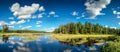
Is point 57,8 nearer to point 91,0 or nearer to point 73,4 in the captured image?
point 73,4

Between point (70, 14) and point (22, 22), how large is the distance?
5.58m

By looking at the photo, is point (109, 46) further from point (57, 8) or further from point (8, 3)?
point (8, 3)

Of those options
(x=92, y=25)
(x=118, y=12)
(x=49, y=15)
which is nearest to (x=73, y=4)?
(x=49, y=15)

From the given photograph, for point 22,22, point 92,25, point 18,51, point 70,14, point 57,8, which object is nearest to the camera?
point 18,51

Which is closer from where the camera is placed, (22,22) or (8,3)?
(8,3)

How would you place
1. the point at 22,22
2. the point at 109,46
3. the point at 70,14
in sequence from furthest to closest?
the point at 22,22
the point at 70,14
the point at 109,46

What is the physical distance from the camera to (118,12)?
2145 centimetres

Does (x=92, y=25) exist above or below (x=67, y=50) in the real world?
above

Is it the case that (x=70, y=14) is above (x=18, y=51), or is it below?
above

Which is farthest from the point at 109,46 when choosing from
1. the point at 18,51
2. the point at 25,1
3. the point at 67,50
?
the point at 25,1

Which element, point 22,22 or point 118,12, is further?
point 22,22

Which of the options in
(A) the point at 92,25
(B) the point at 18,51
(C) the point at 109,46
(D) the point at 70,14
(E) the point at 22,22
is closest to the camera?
(C) the point at 109,46

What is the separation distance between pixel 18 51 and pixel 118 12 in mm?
10607

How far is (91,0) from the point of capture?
20.4 metres
